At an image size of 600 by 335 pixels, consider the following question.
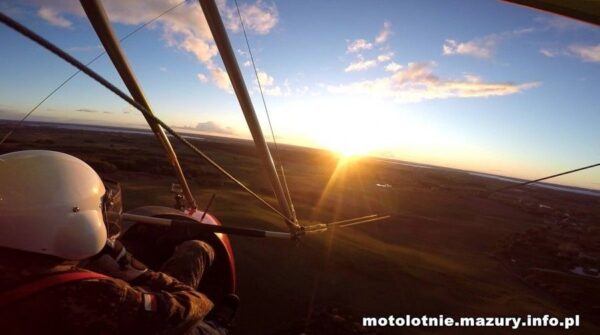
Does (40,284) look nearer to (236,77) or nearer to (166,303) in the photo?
(166,303)

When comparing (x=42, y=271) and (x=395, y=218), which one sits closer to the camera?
(x=42, y=271)

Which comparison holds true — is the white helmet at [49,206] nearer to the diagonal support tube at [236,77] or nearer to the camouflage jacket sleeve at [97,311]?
the camouflage jacket sleeve at [97,311]

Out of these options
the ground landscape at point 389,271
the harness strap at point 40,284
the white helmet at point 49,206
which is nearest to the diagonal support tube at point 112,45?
the white helmet at point 49,206

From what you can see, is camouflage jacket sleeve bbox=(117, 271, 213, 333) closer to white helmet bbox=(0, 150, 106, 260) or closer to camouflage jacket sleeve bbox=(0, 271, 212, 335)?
camouflage jacket sleeve bbox=(0, 271, 212, 335)

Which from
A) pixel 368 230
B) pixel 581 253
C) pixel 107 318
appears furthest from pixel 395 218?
pixel 107 318

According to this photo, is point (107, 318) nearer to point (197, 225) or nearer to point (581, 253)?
point (197, 225)

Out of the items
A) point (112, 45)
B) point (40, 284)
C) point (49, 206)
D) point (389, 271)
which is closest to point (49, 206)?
point (49, 206)

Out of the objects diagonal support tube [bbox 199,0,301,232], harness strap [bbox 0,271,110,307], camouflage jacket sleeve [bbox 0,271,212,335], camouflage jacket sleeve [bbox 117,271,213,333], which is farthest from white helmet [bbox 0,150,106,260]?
diagonal support tube [bbox 199,0,301,232]

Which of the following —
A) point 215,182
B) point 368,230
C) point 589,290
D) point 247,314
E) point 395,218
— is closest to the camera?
point 247,314
